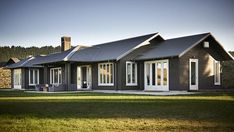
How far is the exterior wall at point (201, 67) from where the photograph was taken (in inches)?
850

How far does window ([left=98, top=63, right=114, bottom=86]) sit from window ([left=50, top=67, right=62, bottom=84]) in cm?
640

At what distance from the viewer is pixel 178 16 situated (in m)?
21.8

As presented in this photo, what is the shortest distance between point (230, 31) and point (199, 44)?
238 centimetres

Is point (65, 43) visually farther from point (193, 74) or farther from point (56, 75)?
point (193, 74)

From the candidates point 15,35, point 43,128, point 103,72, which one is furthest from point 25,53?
point 43,128

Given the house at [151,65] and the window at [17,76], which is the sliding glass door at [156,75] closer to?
the house at [151,65]

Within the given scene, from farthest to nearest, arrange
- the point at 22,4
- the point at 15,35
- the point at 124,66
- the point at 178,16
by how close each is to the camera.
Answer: the point at 124,66 → the point at 178,16 → the point at 15,35 → the point at 22,4

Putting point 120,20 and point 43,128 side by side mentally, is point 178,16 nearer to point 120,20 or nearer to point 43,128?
point 120,20

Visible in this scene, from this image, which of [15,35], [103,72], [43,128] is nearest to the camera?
[43,128]

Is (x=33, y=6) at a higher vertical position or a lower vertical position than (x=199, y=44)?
higher

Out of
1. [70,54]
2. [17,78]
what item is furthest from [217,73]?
[17,78]

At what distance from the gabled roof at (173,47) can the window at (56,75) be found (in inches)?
387

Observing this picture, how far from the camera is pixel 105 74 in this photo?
25.9m

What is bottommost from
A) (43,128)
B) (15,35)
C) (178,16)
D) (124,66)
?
(43,128)
